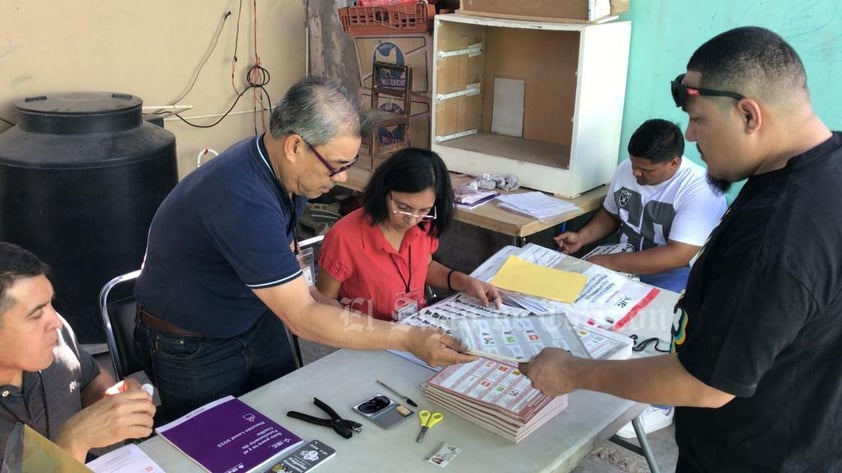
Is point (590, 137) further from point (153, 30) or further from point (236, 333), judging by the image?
point (153, 30)

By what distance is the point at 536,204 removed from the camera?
3.22 m

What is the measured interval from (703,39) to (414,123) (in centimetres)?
165

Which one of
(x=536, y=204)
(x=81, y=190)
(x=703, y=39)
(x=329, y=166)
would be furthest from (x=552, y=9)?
(x=81, y=190)

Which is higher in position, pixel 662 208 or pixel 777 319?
pixel 777 319

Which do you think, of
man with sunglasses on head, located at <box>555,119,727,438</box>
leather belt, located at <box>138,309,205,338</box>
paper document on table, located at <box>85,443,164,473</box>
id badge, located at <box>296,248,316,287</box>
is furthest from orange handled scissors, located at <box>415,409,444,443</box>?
man with sunglasses on head, located at <box>555,119,727,438</box>

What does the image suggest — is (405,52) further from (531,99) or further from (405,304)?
(405,304)

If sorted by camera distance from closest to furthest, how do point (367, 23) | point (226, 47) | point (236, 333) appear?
point (236, 333) → point (367, 23) → point (226, 47)

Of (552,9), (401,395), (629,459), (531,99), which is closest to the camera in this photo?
(401,395)

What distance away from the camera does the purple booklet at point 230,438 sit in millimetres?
1432

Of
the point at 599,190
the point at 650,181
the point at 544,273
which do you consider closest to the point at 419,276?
the point at 544,273

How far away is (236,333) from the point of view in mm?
1873

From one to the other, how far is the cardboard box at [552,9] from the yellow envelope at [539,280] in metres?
1.33

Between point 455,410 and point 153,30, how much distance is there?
11.9 ft

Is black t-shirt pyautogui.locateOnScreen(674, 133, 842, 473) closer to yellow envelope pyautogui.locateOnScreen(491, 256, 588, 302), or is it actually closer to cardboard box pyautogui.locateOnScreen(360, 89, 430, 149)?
yellow envelope pyautogui.locateOnScreen(491, 256, 588, 302)
